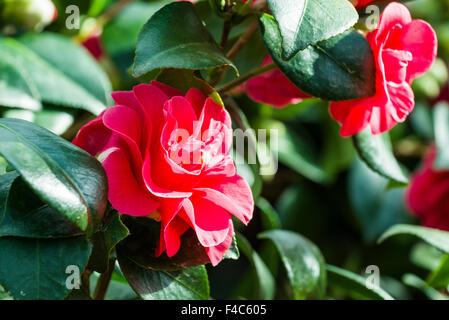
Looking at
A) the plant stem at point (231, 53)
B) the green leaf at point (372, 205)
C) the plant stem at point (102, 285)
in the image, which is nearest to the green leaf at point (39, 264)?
the plant stem at point (102, 285)

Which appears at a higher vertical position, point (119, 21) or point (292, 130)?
point (119, 21)

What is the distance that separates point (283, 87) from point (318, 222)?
0.69 metres

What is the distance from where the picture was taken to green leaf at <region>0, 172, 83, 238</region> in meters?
0.46

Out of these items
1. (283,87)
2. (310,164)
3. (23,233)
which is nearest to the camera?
(23,233)

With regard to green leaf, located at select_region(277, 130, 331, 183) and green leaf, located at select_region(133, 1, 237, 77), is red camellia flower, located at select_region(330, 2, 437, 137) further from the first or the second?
green leaf, located at select_region(277, 130, 331, 183)

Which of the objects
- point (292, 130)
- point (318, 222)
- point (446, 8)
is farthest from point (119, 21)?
point (446, 8)

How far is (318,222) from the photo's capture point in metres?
1.29

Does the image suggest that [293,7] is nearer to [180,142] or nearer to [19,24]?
[180,142]

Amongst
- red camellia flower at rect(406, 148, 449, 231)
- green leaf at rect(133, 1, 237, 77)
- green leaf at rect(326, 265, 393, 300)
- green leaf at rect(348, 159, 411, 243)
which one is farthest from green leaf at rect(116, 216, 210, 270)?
green leaf at rect(348, 159, 411, 243)

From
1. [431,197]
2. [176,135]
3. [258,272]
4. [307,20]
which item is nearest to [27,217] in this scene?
[176,135]

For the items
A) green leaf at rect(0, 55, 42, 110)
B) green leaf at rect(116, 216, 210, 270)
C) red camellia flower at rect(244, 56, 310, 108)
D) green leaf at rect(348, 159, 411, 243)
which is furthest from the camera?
green leaf at rect(348, 159, 411, 243)

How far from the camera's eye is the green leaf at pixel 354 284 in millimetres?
678

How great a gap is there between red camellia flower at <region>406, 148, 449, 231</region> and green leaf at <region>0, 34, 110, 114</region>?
0.58m

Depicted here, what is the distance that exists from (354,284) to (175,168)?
35cm
